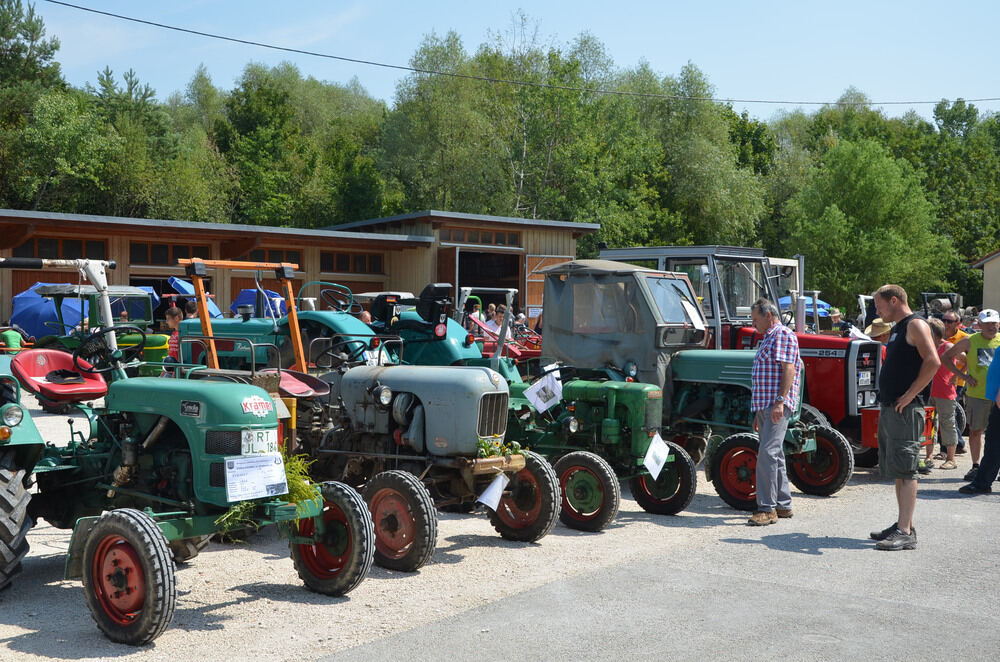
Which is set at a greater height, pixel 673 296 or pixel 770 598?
pixel 673 296

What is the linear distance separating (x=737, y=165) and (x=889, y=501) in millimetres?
46876

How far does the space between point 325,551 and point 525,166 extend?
33.6m

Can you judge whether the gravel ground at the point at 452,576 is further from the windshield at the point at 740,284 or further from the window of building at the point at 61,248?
the window of building at the point at 61,248

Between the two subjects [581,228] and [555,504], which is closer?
[555,504]

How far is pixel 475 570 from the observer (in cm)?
617

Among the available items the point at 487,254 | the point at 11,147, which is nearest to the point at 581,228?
the point at 487,254

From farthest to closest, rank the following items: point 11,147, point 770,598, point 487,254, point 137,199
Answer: point 137,199
point 11,147
point 487,254
point 770,598

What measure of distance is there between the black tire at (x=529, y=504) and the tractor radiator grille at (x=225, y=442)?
249 centimetres

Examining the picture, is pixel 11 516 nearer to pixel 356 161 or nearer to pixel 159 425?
pixel 159 425

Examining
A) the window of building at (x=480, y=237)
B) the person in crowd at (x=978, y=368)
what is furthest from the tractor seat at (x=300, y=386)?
the window of building at (x=480, y=237)

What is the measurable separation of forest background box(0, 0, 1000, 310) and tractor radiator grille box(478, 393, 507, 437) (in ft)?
95.8

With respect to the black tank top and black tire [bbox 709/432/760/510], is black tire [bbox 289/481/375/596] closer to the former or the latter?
the black tank top

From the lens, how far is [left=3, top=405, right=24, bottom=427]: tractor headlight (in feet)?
17.5

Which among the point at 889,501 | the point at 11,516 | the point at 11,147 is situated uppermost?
the point at 11,147
